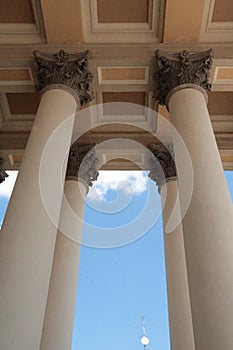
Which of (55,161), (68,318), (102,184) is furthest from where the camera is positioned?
(102,184)

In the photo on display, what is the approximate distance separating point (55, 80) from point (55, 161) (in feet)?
9.01

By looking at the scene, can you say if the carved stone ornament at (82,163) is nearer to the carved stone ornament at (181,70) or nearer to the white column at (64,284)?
the white column at (64,284)

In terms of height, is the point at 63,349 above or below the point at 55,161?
below

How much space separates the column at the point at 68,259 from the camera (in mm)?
8234

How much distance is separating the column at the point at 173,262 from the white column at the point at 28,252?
5.05 m

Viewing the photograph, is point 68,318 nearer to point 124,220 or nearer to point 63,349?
point 63,349

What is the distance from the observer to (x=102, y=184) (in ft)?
52.5

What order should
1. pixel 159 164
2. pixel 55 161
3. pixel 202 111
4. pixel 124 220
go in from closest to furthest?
pixel 55 161, pixel 202 111, pixel 159 164, pixel 124 220

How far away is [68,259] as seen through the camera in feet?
31.6

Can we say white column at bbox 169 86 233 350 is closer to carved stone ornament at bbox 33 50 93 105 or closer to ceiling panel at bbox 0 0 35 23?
carved stone ornament at bbox 33 50 93 105

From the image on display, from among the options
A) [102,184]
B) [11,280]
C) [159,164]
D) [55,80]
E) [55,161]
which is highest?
[102,184]

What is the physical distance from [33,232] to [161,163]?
751cm

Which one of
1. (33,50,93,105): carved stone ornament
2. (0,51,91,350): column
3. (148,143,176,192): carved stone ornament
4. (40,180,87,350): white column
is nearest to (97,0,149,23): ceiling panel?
(33,50,93,105): carved stone ornament

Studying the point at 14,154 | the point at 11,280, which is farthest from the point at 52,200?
the point at 14,154
